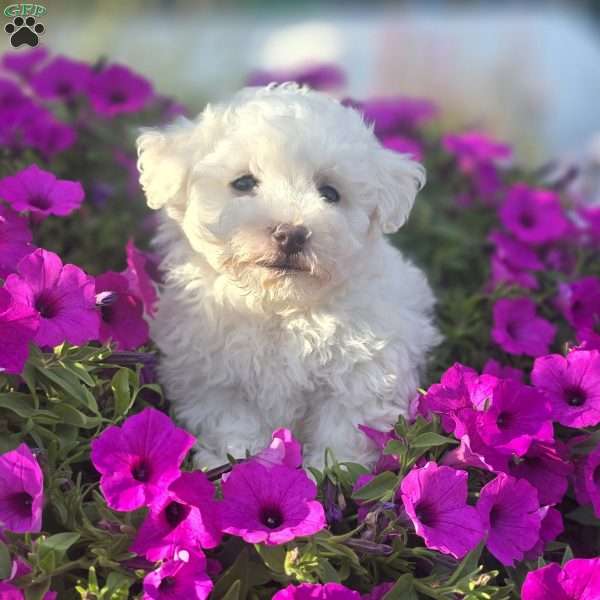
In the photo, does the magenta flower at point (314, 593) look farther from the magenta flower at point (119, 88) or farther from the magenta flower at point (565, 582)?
the magenta flower at point (119, 88)

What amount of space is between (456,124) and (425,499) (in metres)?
4.81

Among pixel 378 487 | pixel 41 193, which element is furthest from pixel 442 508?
pixel 41 193

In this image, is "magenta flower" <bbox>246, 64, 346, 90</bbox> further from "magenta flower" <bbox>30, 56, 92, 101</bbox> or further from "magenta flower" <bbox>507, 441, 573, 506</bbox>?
"magenta flower" <bbox>507, 441, 573, 506</bbox>

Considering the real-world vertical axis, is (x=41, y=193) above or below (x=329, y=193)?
below

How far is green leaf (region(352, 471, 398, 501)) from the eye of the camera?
183 cm

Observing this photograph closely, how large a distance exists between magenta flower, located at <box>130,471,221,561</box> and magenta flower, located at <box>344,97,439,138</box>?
2.39 m

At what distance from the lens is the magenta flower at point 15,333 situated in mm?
1713

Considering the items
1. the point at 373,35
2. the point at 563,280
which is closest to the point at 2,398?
the point at 563,280

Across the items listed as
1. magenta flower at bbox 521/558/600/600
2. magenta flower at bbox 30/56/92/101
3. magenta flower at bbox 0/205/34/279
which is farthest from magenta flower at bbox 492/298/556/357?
magenta flower at bbox 30/56/92/101

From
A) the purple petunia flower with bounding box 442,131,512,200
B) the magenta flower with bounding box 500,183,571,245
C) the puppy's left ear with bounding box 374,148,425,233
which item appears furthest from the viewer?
the purple petunia flower with bounding box 442,131,512,200

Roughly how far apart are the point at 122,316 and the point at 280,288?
38cm

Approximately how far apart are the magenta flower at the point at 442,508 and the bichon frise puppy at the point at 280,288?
1.33 ft

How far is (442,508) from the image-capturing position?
179cm

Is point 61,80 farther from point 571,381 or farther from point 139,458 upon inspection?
point 571,381
